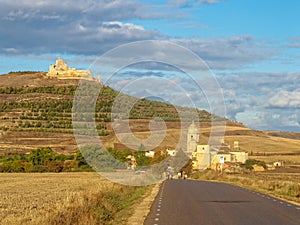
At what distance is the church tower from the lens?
135125 mm

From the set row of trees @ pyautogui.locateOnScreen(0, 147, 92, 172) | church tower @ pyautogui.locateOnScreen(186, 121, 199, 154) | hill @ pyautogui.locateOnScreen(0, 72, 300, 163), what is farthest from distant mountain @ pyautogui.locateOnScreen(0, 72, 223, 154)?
row of trees @ pyautogui.locateOnScreen(0, 147, 92, 172)

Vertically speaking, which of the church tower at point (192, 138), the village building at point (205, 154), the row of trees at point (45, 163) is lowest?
the row of trees at point (45, 163)

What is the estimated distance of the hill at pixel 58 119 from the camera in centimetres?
13162

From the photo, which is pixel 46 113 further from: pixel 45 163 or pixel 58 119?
pixel 45 163

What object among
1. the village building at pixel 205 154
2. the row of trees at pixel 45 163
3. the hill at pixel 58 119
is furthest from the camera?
the hill at pixel 58 119

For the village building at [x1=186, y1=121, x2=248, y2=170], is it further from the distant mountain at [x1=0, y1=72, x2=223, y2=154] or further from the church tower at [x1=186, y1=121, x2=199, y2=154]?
the distant mountain at [x1=0, y1=72, x2=223, y2=154]

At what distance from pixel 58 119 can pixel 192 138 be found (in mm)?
35936

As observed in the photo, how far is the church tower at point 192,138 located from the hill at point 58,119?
303 centimetres

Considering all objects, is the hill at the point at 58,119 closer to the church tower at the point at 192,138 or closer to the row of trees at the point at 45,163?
the church tower at the point at 192,138

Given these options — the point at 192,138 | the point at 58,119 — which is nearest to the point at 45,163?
the point at 192,138

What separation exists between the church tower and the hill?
9.94 ft

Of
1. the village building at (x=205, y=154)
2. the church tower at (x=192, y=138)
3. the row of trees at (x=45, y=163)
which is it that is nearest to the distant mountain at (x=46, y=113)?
the church tower at (x=192, y=138)

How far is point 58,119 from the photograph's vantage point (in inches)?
5906

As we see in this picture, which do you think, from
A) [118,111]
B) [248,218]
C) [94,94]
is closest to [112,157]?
[118,111]
